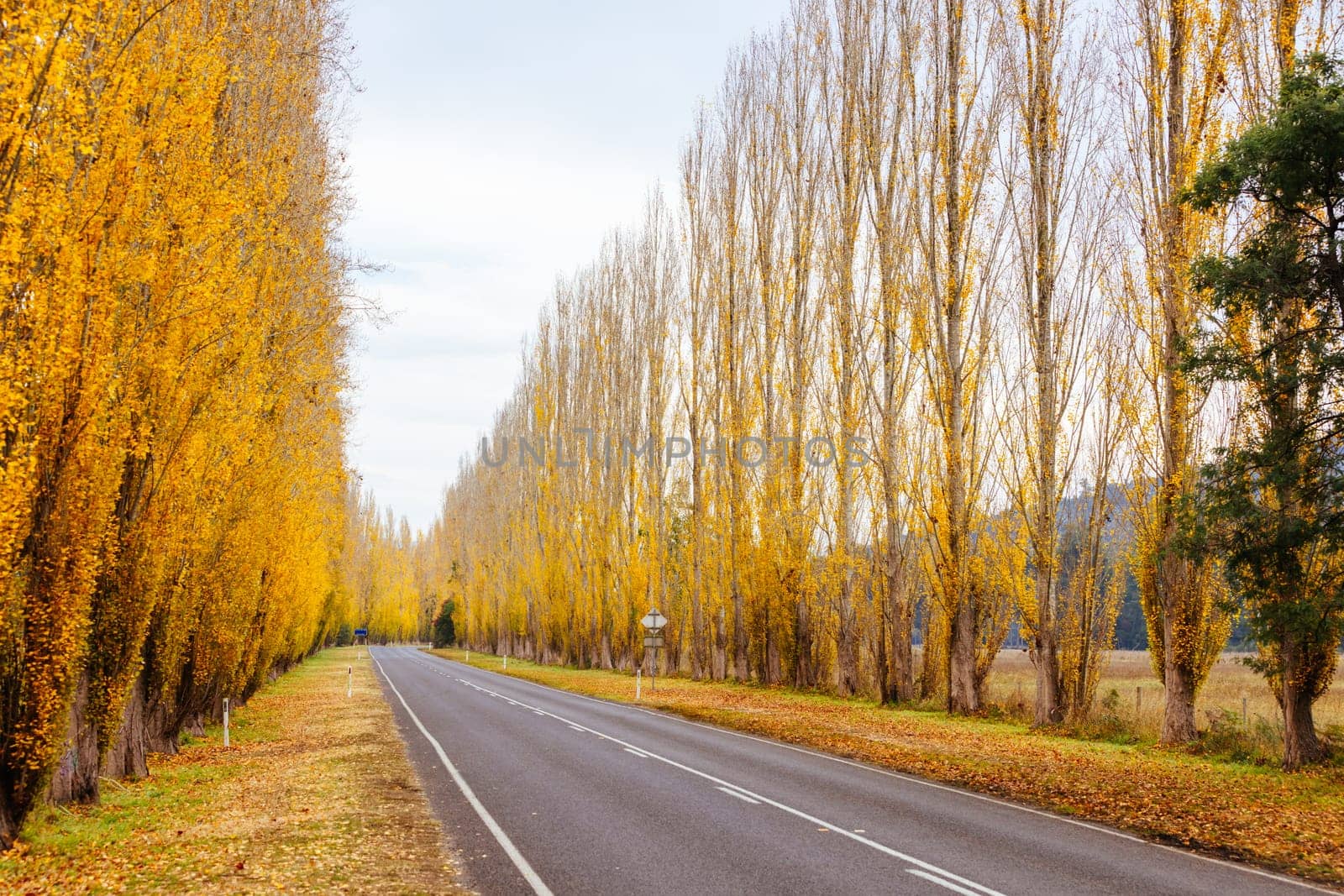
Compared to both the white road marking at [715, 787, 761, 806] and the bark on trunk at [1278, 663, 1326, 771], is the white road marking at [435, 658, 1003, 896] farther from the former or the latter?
the bark on trunk at [1278, 663, 1326, 771]

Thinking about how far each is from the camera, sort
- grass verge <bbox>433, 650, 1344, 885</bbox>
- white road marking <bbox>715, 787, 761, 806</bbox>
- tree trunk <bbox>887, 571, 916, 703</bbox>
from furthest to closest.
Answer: tree trunk <bbox>887, 571, 916, 703</bbox>, white road marking <bbox>715, 787, 761, 806</bbox>, grass verge <bbox>433, 650, 1344, 885</bbox>

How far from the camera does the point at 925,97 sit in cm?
2320

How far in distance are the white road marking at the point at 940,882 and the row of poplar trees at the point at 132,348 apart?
7720mm

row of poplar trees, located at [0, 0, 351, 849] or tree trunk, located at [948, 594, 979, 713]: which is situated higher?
row of poplar trees, located at [0, 0, 351, 849]

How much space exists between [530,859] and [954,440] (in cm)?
1623

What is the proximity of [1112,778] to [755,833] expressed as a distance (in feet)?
21.1

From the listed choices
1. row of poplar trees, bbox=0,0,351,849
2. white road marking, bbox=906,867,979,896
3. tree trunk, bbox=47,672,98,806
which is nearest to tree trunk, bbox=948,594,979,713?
white road marking, bbox=906,867,979,896

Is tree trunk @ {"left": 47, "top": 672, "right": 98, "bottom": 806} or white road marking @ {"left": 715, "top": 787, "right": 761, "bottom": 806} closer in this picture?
tree trunk @ {"left": 47, "top": 672, "right": 98, "bottom": 806}

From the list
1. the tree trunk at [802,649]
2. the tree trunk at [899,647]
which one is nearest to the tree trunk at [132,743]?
the tree trunk at [899,647]

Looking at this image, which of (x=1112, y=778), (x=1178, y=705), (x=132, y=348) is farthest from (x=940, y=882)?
(x=1178, y=705)

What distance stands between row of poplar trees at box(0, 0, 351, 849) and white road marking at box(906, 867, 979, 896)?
25.3 feet

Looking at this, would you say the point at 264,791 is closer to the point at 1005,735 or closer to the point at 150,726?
the point at 150,726

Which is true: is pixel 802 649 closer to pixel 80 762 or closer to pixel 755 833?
pixel 755 833

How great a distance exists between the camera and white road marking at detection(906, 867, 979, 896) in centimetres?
686
